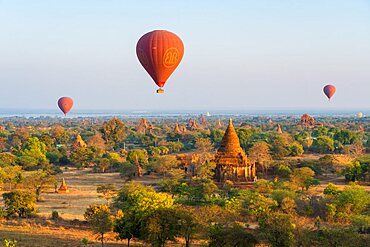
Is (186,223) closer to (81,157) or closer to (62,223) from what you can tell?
(62,223)

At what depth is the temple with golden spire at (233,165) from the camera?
39625mm

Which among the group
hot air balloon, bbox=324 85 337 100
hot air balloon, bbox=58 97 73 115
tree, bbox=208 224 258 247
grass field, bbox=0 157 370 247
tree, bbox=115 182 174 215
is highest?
hot air balloon, bbox=324 85 337 100

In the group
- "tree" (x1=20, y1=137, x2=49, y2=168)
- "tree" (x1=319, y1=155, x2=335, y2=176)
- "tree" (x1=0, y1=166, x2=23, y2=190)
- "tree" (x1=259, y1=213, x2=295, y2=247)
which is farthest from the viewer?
"tree" (x1=20, y1=137, x2=49, y2=168)

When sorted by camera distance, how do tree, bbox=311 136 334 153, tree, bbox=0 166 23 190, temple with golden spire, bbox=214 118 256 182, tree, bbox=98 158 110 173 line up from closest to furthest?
tree, bbox=0 166 23 190 → temple with golden spire, bbox=214 118 256 182 → tree, bbox=98 158 110 173 → tree, bbox=311 136 334 153

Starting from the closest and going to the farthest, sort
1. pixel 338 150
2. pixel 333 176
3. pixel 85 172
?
pixel 333 176 < pixel 85 172 < pixel 338 150

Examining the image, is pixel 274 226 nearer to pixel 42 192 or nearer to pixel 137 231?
pixel 137 231

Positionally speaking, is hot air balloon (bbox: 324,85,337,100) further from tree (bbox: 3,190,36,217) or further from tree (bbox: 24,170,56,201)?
tree (bbox: 3,190,36,217)

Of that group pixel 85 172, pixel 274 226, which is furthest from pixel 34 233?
pixel 85 172

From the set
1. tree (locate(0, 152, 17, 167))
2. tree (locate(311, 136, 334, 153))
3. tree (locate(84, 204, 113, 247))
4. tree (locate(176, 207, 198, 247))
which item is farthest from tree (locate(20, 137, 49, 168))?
tree (locate(311, 136, 334, 153))

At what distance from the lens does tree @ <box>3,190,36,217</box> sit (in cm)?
2719

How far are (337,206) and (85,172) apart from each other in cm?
3305

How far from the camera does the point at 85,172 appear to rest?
52562mm

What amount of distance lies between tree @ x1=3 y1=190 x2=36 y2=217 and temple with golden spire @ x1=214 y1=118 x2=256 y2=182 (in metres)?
17.4

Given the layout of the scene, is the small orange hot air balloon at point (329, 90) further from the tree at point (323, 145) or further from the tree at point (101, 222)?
the tree at point (101, 222)
